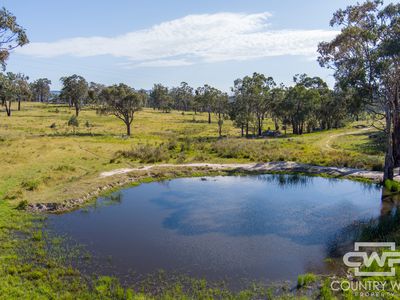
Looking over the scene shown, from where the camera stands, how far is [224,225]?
2742 centimetres

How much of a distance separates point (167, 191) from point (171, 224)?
10.5 m

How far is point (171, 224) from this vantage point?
2780 cm

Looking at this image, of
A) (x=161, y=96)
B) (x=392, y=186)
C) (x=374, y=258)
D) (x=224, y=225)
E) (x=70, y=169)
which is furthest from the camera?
(x=161, y=96)

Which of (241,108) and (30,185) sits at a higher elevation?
(241,108)

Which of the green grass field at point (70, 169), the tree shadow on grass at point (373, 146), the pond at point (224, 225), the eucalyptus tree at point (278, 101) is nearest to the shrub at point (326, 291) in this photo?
the green grass field at point (70, 169)

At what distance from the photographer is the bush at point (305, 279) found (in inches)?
711

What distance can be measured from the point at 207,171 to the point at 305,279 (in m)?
28.7

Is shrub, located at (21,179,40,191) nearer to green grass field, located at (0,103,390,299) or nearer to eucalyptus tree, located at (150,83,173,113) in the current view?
green grass field, located at (0,103,390,299)

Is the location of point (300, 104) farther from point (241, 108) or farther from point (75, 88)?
point (75, 88)

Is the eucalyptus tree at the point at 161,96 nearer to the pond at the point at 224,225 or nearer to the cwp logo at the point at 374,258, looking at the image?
the pond at the point at 224,225

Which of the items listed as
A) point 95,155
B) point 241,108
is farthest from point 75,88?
point 95,155

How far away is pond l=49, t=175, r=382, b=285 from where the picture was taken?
20.7 metres

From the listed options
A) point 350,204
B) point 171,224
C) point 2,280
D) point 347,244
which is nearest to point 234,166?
point 350,204

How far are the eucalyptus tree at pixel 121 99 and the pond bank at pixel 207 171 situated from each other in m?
36.2
